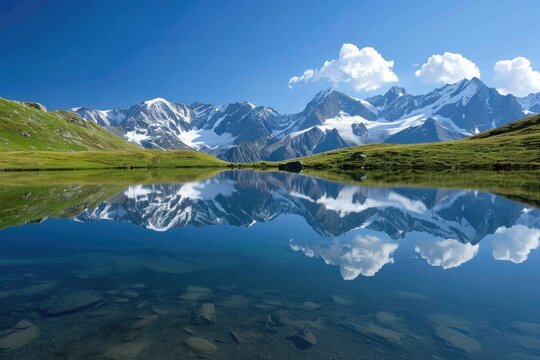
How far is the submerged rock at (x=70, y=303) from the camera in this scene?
17.0 m

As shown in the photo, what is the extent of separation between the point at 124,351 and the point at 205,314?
13.0ft

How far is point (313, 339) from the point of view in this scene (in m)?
14.4

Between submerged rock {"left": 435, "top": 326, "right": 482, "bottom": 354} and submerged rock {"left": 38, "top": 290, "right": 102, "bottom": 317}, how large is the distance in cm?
1574

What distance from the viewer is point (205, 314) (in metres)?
16.6

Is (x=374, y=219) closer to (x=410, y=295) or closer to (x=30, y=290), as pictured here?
(x=410, y=295)

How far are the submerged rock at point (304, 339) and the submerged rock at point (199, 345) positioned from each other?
3.07 metres

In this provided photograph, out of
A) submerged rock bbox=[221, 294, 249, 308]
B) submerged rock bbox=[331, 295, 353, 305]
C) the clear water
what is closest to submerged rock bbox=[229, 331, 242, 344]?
the clear water

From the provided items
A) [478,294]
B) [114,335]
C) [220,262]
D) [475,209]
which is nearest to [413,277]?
[478,294]

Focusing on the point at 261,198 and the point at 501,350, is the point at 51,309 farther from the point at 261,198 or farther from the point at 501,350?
the point at 261,198

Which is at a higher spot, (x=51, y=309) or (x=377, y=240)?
(x=377, y=240)

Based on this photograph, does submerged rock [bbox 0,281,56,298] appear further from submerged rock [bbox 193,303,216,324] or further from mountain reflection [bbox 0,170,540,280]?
mountain reflection [bbox 0,170,540,280]

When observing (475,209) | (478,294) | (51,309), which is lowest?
(51,309)

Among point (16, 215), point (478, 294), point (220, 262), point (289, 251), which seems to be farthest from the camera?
point (16, 215)

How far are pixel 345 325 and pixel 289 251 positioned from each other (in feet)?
45.3
